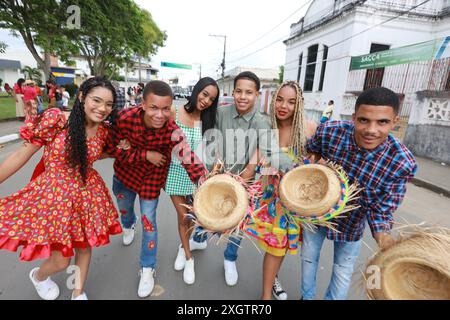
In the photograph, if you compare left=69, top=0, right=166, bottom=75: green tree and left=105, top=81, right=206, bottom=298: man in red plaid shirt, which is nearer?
left=105, top=81, right=206, bottom=298: man in red plaid shirt

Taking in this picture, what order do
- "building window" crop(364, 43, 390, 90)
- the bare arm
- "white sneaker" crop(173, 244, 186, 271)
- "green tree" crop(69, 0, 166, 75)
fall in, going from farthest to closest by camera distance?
1. "green tree" crop(69, 0, 166, 75)
2. "building window" crop(364, 43, 390, 90)
3. "white sneaker" crop(173, 244, 186, 271)
4. the bare arm

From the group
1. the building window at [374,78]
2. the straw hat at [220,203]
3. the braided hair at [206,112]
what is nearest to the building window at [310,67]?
the building window at [374,78]

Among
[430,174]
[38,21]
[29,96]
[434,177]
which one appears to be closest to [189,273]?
[434,177]

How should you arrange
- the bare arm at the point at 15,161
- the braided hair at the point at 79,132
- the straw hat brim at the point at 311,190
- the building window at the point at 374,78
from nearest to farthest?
the straw hat brim at the point at 311,190
the bare arm at the point at 15,161
the braided hair at the point at 79,132
the building window at the point at 374,78

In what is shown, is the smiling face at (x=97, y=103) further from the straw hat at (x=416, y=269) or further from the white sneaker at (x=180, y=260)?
the straw hat at (x=416, y=269)

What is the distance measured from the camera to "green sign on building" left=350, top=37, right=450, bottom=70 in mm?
6863

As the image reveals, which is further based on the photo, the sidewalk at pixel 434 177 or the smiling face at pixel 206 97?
the sidewalk at pixel 434 177

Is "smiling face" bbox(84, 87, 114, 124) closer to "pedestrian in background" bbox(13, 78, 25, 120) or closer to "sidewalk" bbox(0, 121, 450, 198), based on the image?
"sidewalk" bbox(0, 121, 450, 198)

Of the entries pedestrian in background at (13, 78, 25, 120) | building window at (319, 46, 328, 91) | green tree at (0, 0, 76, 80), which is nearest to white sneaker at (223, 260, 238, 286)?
pedestrian in background at (13, 78, 25, 120)

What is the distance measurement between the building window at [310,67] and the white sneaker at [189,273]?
1497cm

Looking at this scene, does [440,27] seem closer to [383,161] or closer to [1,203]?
[383,161]

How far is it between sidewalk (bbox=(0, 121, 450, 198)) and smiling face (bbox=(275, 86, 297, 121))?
5.28 meters

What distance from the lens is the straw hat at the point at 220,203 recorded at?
54.4 inches
